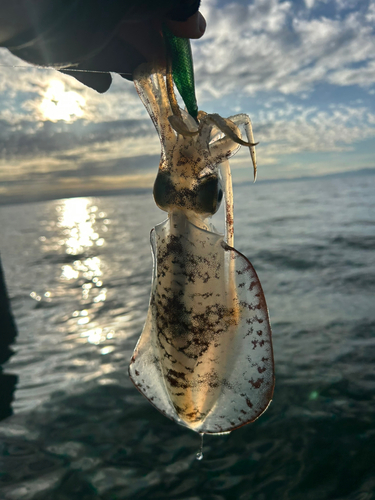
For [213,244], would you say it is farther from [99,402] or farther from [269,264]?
[269,264]

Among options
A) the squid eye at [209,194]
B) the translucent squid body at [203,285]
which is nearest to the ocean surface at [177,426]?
the translucent squid body at [203,285]

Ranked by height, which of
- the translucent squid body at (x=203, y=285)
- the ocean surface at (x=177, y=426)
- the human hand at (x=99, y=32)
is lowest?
the ocean surface at (x=177, y=426)

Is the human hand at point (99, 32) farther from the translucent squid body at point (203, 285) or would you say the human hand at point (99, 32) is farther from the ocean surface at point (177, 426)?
the ocean surface at point (177, 426)

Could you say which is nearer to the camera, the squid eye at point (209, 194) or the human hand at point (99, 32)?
the human hand at point (99, 32)

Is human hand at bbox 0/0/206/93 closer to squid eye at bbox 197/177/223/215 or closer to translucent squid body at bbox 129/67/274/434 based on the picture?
translucent squid body at bbox 129/67/274/434

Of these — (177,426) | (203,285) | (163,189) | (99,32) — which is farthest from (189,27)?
(177,426)

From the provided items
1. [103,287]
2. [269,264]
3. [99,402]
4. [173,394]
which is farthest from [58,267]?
[173,394]
